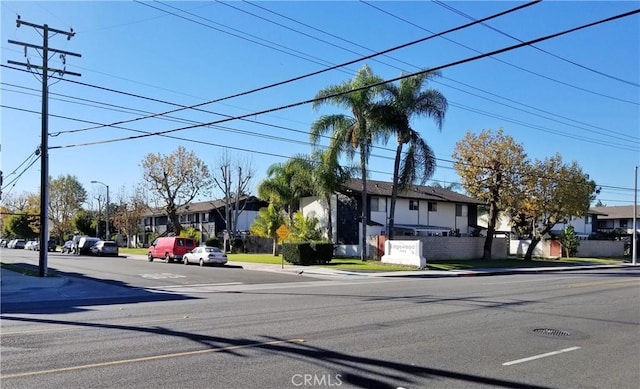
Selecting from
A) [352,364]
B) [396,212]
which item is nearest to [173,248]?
[396,212]

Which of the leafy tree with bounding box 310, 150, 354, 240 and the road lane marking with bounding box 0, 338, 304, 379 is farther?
the leafy tree with bounding box 310, 150, 354, 240

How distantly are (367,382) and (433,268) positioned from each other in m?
28.2

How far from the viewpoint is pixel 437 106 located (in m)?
36.1

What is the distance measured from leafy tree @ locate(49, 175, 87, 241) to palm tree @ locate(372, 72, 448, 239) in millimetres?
70297

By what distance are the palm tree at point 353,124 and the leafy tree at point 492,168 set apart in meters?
9.38

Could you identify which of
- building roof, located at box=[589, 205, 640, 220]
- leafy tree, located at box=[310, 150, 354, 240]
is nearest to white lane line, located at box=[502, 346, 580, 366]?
leafy tree, located at box=[310, 150, 354, 240]

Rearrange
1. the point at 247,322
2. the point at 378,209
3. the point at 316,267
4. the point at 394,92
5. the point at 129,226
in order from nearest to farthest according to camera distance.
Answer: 1. the point at 247,322
2. the point at 316,267
3. the point at 394,92
4. the point at 378,209
5. the point at 129,226

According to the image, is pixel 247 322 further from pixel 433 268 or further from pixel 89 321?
pixel 433 268

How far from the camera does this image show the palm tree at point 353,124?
1382 inches

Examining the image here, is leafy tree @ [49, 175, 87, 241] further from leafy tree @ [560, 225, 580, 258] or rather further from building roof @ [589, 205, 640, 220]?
building roof @ [589, 205, 640, 220]

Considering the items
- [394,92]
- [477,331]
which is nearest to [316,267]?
[394,92]

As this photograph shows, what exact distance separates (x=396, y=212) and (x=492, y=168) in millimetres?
9172

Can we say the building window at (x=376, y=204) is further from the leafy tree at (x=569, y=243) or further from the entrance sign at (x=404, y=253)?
the leafy tree at (x=569, y=243)

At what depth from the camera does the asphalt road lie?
6.63 m
